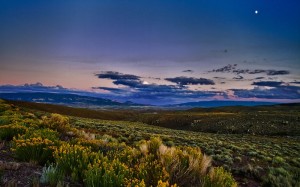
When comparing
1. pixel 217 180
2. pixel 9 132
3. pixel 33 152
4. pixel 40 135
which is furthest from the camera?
pixel 9 132

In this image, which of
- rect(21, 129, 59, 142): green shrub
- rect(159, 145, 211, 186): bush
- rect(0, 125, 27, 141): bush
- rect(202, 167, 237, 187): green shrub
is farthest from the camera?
rect(0, 125, 27, 141): bush

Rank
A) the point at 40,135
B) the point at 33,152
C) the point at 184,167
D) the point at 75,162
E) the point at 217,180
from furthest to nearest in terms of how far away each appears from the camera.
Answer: the point at 40,135
the point at 33,152
the point at 184,167
the point at 75,162
the point at 217,180

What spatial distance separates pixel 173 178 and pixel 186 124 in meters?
62.2

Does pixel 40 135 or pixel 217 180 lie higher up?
pixel 40 135

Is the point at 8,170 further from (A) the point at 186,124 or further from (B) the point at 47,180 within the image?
(A) the point at 186,124

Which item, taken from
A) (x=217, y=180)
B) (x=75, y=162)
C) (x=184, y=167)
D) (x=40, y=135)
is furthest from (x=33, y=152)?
(x=217, y=180)

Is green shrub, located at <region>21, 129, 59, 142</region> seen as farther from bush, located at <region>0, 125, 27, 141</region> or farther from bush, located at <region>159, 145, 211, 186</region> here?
bush, located at <region>159, 145, 211, 186</region>

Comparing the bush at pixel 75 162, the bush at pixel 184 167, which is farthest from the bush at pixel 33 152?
the bush at pixel 184 167

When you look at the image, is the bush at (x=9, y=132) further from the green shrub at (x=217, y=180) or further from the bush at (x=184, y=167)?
the green shrub at (x=217, y=180)

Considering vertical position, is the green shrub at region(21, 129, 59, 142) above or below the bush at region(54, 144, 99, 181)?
above

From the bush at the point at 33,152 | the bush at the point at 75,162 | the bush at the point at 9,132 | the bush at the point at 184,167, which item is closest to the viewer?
the bush at the point at 75,162

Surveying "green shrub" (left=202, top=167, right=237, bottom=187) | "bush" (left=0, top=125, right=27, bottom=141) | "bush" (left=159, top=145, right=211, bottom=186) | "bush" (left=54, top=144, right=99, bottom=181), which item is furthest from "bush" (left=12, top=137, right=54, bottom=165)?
"green shrub" (left=202, top=167, right=237, bottom=187)

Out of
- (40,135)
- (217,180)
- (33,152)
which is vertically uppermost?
(40,135)

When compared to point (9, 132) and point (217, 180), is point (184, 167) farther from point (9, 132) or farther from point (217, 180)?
point (9, 132)
